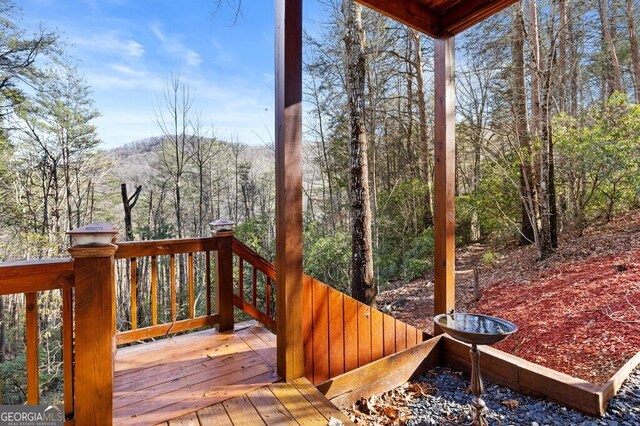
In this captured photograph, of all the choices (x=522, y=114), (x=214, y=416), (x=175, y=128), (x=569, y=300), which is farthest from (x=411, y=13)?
(x=175, y=128)

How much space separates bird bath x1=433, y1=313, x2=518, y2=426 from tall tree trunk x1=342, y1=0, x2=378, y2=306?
7.20 feet

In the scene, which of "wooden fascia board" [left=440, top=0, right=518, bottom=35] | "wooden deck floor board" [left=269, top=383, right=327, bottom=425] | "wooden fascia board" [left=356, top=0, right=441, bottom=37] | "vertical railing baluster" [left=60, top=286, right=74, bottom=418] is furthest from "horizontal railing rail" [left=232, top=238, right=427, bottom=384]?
"wooden fascia board" [left=440, top=0, right=518, bottom=35]

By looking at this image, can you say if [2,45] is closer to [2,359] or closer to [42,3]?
[42,3]

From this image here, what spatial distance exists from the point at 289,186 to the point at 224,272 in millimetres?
1478

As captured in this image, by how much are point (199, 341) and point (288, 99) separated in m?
2.28

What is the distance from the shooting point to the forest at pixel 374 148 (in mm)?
5121

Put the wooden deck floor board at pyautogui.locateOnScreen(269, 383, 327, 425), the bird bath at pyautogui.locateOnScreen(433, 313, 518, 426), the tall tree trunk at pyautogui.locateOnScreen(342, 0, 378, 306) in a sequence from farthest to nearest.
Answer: the tall tree trunk at pyautogui.locateOnScreen(342, 0, 378, 306)
the bird bath at pyautogui.locateOnScreen(433, 313, 518, 426)
the wooden deck floor board at pyautogui.locateOnScreen(269, 383, 327, 425)

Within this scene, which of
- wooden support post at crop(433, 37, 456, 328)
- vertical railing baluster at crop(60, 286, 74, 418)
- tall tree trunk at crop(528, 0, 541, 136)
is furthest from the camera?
tall tree trunk at crop(528, 0, 541, 136)

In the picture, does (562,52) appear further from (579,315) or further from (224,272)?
(224,272)

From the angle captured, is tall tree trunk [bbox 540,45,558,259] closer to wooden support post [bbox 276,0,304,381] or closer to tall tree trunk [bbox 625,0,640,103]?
tall tree trunk [bbox 625,0,640,103]

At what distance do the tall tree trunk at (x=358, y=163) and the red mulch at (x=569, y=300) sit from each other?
977 millimetres

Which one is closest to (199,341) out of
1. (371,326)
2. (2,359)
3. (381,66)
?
(371,326)

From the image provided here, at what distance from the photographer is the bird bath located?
1.75m

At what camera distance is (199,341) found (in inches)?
106
